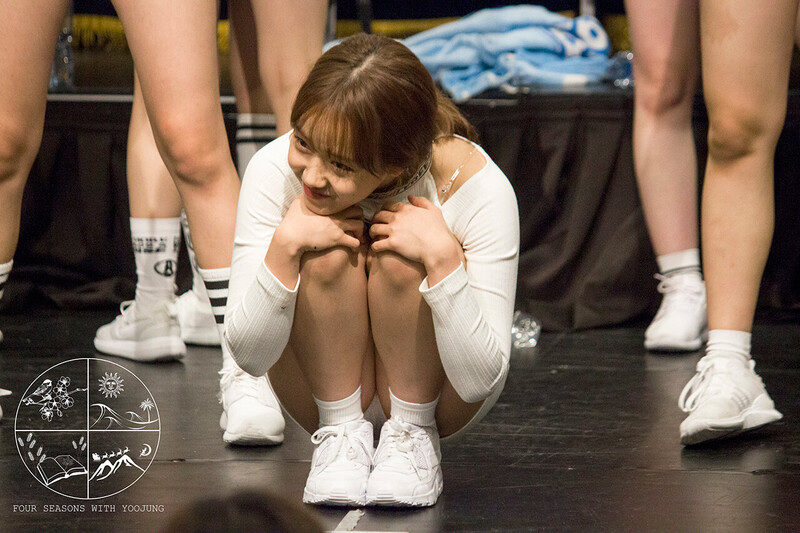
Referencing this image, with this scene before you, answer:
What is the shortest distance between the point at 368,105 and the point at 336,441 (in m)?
0.45

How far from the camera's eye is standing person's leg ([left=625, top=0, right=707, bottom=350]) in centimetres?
203

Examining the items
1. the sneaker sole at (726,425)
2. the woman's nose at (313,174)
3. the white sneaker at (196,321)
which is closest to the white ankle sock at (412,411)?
the woman's nose at (313,174)

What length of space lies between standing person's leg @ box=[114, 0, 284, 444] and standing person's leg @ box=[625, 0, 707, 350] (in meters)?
1.01

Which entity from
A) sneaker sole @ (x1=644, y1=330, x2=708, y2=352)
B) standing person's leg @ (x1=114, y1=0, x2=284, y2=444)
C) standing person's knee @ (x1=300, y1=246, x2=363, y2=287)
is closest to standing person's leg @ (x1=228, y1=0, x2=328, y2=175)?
standing person's leg @ (x1=114, y1=0, x2=284, y2=444)

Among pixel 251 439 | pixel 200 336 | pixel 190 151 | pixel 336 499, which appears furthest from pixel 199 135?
pixel 200 336

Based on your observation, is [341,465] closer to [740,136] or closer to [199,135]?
[199,135]

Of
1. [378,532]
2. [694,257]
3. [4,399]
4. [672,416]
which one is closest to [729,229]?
[672,416]

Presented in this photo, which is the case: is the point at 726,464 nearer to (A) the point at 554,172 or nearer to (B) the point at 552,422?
(B) the point at 552,422

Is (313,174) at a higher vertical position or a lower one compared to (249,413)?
higher

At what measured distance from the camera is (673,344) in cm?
204

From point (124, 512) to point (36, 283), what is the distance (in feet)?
4.93

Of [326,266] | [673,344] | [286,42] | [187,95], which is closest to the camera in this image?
[326,266]

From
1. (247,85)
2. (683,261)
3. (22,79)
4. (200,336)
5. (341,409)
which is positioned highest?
(22,79)

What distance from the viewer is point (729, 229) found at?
4.98 feet
